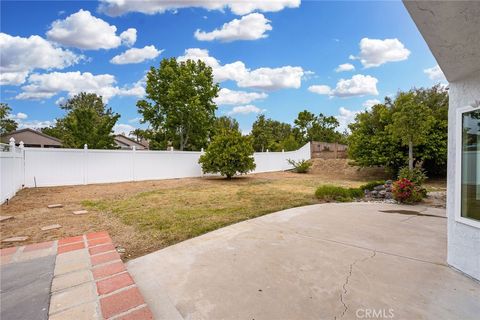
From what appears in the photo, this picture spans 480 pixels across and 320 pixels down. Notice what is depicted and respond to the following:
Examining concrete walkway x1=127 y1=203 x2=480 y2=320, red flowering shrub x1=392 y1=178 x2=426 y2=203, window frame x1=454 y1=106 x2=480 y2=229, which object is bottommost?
concrete walkway x1=127 y1=203 x2=480 y2=320

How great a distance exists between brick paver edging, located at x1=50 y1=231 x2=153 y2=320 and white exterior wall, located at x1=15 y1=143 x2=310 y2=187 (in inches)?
213

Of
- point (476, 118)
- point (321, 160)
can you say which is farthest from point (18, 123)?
point (476, 118)

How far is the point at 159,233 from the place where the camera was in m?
3.97

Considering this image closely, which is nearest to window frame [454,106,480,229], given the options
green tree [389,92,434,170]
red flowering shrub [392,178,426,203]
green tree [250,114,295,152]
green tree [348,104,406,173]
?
red flowering shrub [392,178,426,203]

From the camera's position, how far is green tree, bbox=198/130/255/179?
1238cm

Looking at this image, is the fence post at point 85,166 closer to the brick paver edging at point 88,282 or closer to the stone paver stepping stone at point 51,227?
the stone paver stepping stone at point 51,227

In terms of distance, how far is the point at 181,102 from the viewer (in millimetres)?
18125

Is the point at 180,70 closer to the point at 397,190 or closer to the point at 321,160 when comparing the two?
the point at 321,160

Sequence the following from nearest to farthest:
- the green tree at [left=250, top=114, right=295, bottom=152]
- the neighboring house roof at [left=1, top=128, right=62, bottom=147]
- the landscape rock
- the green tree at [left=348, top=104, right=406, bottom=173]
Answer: the landscape rock → the green tree at [left=348, top=104, right=406, bottom=173] → the neighboring house roof at [left=1, top=128, right=62, bottom=147] → the green tree at [left=250, top=114, right=295, bottom=152]

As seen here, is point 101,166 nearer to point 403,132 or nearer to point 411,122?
point 403,132

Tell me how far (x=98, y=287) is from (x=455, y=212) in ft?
12.2

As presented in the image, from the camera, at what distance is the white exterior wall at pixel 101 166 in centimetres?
861

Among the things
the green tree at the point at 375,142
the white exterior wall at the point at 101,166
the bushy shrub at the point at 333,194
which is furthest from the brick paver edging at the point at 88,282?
the green tree at the point at 375,142

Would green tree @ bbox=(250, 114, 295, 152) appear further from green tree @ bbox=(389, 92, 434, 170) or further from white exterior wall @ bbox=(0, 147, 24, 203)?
white exterior wall @ bbox=(0, 147, 24, 203)
